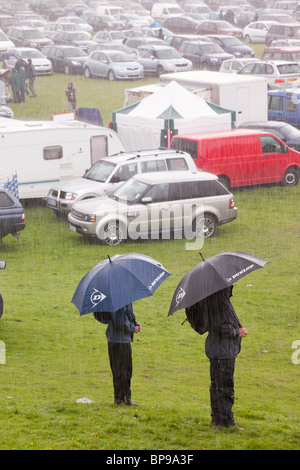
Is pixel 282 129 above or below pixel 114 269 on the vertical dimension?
below

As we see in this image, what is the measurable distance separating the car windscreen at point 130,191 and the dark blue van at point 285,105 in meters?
11.6

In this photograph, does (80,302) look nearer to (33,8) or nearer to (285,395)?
(285,395)

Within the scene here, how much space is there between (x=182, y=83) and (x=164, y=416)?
21377 millimetres

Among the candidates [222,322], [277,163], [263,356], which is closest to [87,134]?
[277,163]

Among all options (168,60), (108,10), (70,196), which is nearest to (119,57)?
(168,60)

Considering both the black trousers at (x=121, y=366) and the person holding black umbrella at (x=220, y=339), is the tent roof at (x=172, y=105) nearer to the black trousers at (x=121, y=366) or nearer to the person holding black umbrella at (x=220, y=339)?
the black trousers at (x=121, y=366)

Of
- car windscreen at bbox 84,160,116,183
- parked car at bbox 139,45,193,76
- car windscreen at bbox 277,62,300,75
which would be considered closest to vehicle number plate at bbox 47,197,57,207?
car windscreen at bbox 84,160,116,183

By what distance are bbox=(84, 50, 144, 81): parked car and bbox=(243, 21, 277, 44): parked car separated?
14898 millimetres

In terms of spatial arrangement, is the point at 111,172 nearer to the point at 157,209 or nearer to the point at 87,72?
the point at 157,209

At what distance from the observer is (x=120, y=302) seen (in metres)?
8.33

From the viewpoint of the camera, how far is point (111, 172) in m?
20.9

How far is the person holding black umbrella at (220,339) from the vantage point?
26.3ft

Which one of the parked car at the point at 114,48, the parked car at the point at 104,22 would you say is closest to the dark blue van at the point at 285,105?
the parked car at the point at 114,48

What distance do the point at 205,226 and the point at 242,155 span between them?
423cm
